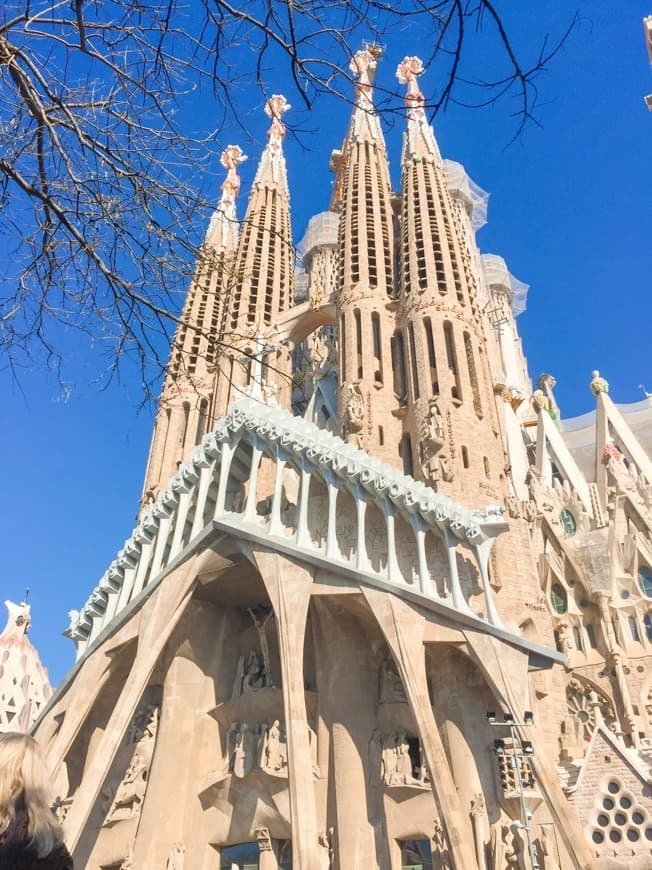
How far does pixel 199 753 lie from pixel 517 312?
98.5ft

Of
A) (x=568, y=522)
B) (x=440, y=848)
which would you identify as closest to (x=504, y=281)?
(x=568, y=522)

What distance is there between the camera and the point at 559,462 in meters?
27.6

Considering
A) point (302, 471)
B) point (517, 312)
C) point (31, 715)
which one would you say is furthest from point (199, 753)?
point (517, 312)

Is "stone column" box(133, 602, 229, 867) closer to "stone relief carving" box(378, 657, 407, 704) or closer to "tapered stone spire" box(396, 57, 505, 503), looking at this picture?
"stone relief carving" box(378, 657, 407, 704)

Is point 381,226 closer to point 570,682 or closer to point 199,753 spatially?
point 570,682

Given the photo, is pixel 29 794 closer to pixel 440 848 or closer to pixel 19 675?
pixel 440 848

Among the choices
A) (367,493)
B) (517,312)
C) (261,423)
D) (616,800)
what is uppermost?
(517,312)

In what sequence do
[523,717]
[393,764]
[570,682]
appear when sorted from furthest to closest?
[570,682]
[393,764]
[523,717]

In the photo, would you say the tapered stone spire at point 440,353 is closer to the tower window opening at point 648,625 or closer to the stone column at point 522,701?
the stone column at point 522,701

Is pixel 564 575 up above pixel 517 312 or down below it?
below

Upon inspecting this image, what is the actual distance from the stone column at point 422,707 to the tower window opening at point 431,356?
7.35 metres

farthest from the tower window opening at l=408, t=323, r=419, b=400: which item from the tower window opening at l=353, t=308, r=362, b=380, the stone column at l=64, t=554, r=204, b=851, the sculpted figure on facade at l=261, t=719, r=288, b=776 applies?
the sculpted figure on facade at l=261, t=719, r=288, b=776

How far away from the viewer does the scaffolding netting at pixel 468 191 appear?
35253 millimetres

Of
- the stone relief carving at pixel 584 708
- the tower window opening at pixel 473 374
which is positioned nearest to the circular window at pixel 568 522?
the stone relief carving at pixel 584 708
